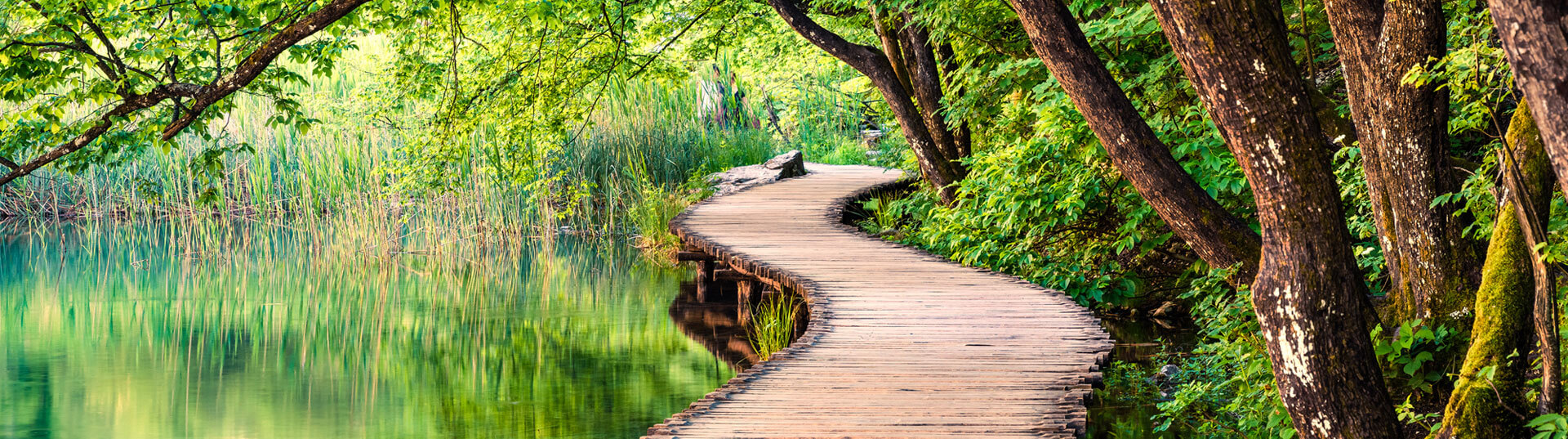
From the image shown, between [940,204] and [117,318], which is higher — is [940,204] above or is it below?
above

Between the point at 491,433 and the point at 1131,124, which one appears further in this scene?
the point at 491,433

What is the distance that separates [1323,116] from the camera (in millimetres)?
4969

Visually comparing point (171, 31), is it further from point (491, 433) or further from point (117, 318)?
point (117, 318)

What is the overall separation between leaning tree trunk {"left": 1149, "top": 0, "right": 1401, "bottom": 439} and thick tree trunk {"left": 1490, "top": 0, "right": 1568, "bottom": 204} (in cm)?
128

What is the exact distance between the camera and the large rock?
42.6 feet

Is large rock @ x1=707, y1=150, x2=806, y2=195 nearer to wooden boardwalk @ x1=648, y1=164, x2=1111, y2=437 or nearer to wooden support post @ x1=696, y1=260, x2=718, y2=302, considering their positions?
wooden support post @ x1=696, y1=260, x2=718, y2=302

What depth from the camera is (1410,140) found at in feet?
11.6

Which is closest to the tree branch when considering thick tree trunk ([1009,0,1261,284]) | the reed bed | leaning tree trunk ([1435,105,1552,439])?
thick tree trunk ([1009,0,1261,284])

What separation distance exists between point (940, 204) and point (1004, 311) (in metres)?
3.45

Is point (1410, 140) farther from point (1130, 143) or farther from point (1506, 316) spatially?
point (1130, 143)

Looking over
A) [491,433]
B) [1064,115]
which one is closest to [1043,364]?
[1064,115]

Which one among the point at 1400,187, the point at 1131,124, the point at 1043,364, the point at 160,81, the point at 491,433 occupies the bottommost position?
the point at 491,433

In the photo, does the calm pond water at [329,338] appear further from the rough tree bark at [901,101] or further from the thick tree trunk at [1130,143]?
the thick tree trunk at [1130,143]

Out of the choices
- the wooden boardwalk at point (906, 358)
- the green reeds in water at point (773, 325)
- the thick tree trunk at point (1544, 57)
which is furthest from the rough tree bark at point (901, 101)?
the thick tree trunk at point (1544, 57)
